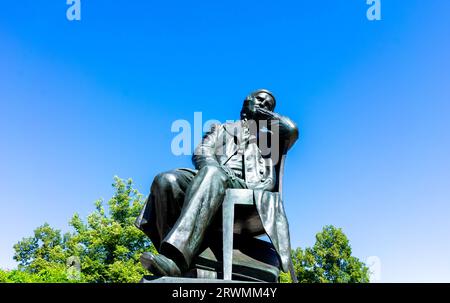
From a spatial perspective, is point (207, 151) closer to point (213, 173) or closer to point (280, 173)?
point (213, 173)

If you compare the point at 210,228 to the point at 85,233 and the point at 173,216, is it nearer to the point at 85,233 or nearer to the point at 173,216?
the point at 173,216

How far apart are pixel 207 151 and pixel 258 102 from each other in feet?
3.53

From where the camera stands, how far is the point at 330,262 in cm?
2572

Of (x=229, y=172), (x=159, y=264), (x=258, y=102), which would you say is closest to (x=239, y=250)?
(x=229, y=172)

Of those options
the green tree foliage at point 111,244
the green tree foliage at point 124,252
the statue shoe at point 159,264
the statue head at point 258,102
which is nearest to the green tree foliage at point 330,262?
the green tree foliage at point 124,252

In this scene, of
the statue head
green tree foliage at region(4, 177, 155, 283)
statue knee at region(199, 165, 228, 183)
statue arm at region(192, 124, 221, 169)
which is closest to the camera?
statue knee at region(199, 165, 228, 183)

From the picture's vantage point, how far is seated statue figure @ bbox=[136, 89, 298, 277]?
12.9 feet

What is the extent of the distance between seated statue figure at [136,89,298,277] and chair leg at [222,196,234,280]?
0.46 feet

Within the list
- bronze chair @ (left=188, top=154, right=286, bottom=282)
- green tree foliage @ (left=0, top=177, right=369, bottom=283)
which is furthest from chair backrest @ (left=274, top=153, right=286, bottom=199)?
green tree foliage @ (left=0, top=177, right=369, bottom=283)

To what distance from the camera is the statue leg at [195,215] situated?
390cm

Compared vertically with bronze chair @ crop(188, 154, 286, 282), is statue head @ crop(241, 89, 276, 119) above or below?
above

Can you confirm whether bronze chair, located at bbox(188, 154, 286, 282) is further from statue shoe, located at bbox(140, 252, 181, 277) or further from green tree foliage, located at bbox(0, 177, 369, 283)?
green tree foliage, located at bbox(0, 177, 369, 283)

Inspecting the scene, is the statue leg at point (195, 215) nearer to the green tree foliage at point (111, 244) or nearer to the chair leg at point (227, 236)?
the chair leg at point (227, 236)

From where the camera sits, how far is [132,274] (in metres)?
21.4
